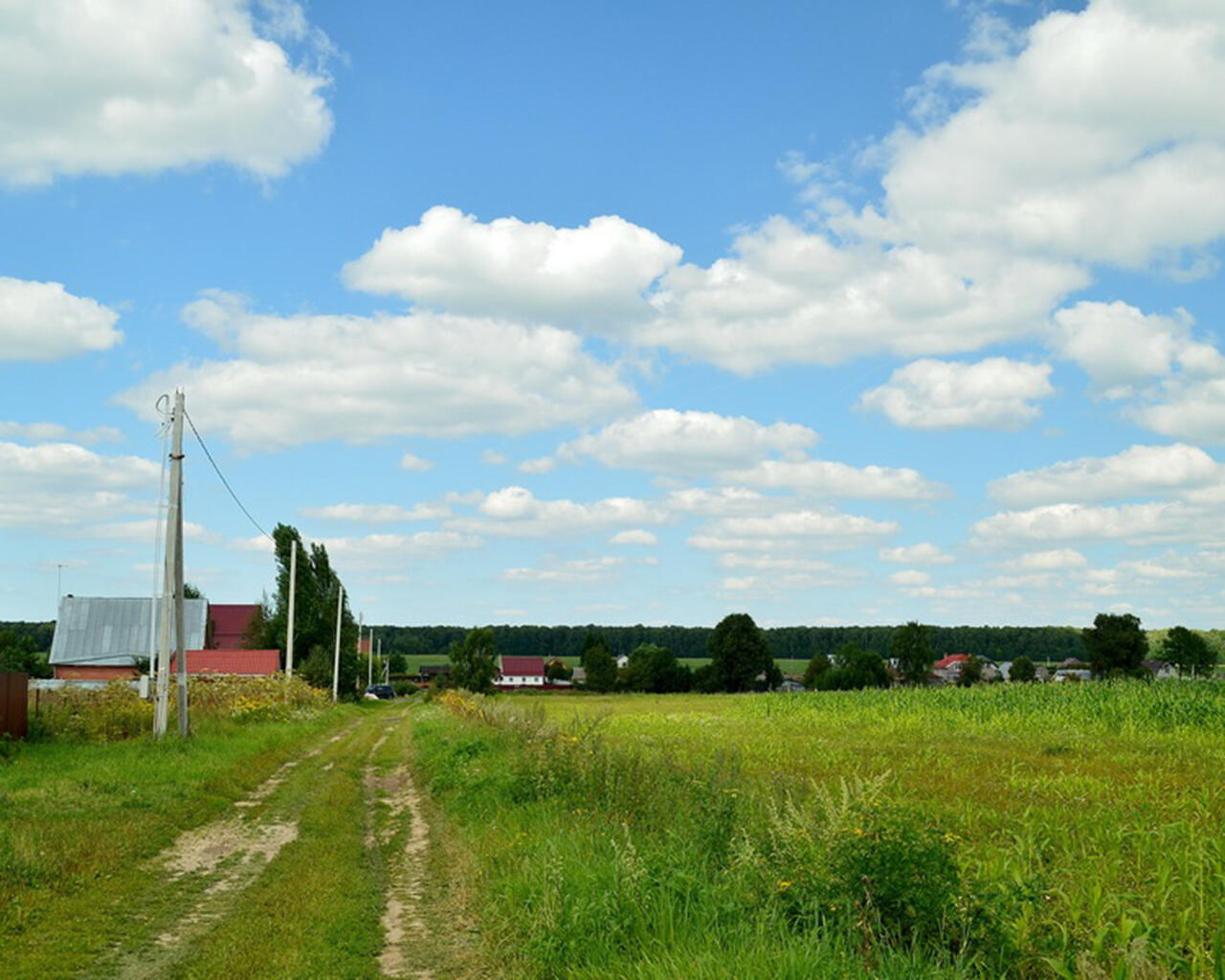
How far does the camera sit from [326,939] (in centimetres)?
840

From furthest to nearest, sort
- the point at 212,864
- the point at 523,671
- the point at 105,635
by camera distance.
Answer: the point at 523,671 → the point at 105,635 → the point at 212,864

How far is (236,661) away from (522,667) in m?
83.3

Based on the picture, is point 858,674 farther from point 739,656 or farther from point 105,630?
point 105,630

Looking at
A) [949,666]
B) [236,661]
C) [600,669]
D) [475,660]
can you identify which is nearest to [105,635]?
[236,661]

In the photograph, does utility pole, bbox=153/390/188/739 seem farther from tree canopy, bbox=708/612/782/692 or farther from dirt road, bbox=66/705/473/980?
tree canopy, bbox=708/612/782/692

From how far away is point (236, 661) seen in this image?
210 ft

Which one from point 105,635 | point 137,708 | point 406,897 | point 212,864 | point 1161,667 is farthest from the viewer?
point 1161,667

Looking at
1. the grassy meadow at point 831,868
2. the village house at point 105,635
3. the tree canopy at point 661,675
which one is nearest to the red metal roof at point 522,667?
the tree canopy at point 661,675

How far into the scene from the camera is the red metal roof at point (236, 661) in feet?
205

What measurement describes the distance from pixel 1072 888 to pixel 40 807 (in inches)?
492

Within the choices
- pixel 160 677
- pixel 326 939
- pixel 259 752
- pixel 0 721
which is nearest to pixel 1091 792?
pixel 326 939

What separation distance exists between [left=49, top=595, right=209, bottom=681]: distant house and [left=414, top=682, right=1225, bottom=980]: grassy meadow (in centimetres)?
6130

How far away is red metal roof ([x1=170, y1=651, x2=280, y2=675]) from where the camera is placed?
62625 millimetres

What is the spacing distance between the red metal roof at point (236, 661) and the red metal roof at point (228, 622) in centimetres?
1978
